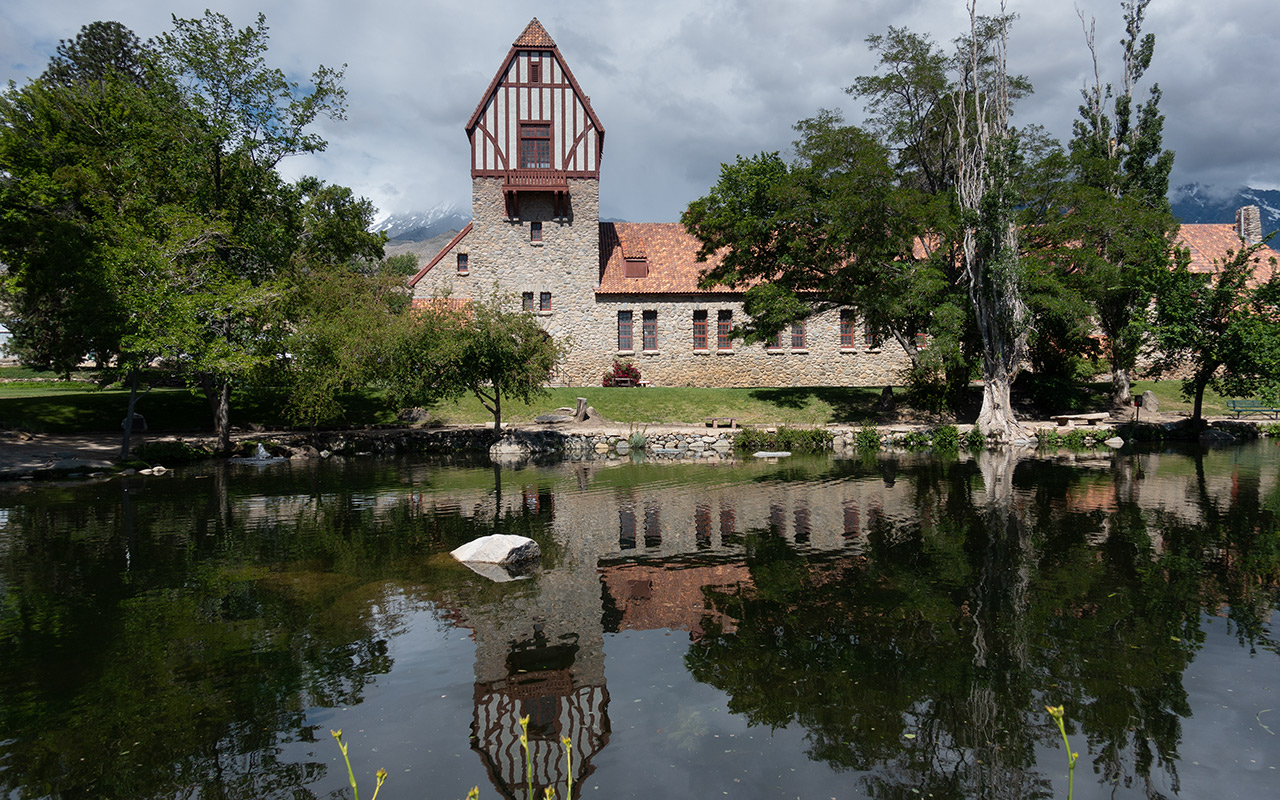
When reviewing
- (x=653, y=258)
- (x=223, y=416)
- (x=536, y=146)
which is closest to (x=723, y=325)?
(x=653, y=258)

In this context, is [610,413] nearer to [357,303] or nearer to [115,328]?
[357,303]

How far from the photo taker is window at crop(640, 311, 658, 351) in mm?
38750

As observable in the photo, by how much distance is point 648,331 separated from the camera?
38.8 m

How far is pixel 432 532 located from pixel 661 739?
854 centimetres

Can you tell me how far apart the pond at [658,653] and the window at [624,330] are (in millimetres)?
24476

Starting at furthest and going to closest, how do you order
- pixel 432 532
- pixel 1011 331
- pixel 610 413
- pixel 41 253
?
1. pixel 610 413
2. pixel 1011 331
3. pixel 41 253
4. pixel 432 532

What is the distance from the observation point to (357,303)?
91.5 ft

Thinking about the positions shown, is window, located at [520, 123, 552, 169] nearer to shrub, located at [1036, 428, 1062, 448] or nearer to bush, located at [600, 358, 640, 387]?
bush, located at [600, 358, 640, 387]

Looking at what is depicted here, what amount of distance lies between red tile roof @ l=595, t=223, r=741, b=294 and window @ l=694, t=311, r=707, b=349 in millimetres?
1300

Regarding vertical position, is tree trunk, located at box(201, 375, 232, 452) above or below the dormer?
below

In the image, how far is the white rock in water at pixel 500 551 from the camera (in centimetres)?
1101

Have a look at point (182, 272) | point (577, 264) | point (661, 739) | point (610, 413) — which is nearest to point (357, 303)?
point (182, 272)

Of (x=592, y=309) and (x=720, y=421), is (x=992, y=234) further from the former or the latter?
(x=592, y=309)

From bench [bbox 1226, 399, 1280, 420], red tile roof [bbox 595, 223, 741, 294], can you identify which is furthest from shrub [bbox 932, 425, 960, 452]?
red tile roof [bbox 595, 223, 741, 294]
